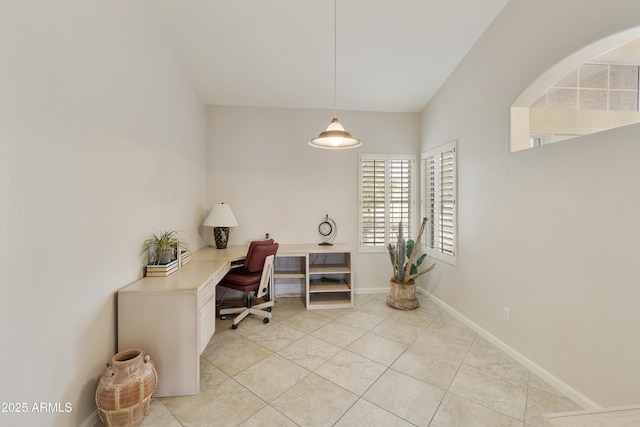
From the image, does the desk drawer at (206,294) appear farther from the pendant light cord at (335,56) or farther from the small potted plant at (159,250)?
the pendant light cord at (335,56)

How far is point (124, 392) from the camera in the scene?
150 cm

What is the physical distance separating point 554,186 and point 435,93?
7.33 ft

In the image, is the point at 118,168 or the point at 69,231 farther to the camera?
the point at 118,168

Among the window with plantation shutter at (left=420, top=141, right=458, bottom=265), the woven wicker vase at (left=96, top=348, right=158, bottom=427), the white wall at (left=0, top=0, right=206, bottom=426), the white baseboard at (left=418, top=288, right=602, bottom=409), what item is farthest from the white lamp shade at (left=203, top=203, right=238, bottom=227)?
the white baseboard at (left=418, top=288, right=602, bottom=409)

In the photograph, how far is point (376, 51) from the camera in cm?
290

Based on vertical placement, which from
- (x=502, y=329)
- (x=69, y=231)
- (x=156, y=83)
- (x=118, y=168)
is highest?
(x=156, y=83)

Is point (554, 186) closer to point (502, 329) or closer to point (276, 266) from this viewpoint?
point (502, 329)

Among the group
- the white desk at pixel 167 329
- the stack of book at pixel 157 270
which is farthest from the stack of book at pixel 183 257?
the white desk at pixel 167 329

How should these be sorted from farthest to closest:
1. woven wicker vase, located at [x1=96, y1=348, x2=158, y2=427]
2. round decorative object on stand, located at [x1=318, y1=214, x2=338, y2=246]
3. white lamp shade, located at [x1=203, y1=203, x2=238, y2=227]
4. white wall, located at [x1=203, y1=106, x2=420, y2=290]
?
1. round decorative object on stand, located at [x1=318, y1=214, x2=338, y2=246]
2. white wall, located at [x1=203, y1=106, x2=420, y2=290]
3. white lamp shade, located at [x1=203, y1=203, x2=238, y2=227]
4. woven wicker vase, located at [x1=96, y1=348, x2=158, y2=427]

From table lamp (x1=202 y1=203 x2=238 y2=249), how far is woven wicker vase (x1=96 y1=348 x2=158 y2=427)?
1907 millimetres

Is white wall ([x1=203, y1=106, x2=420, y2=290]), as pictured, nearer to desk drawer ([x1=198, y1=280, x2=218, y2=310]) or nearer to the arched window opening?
desk drawer ([x1=198, y1=280, x2=218, y2=310])

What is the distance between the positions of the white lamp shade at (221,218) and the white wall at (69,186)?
3.64ft

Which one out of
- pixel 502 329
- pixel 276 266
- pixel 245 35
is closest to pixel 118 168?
pixel 245 35

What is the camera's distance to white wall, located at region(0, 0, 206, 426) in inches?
44.5
